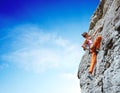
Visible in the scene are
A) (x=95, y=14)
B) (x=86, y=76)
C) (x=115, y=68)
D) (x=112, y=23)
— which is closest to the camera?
(x=115, y=68)

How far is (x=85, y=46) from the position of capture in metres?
19.1

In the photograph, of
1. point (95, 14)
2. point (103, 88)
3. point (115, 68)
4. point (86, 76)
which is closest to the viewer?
point (115, 68)

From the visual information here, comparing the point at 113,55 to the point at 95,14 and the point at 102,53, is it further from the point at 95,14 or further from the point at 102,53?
the point at 95,14

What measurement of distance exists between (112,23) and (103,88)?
16.8 feet

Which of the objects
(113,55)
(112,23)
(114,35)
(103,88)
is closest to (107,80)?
(103,88)

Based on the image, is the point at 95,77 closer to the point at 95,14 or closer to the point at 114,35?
the point at 114,35

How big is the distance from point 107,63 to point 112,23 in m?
3.20

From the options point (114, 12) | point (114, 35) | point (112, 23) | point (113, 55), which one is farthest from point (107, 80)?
point (114, 12)

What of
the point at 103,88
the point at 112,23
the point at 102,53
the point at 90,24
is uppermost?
the point at 90,24

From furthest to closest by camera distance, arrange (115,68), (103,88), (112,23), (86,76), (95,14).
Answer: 1. (95,14)
2. (86,76)
3. (112,23)
4. (103,88)
5. (115,68)

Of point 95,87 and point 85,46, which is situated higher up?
point 85,46

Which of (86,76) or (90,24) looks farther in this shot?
(90,24)

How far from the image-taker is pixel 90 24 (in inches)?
997

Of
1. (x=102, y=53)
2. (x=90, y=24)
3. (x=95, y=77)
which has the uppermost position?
(x=90, y=24)
